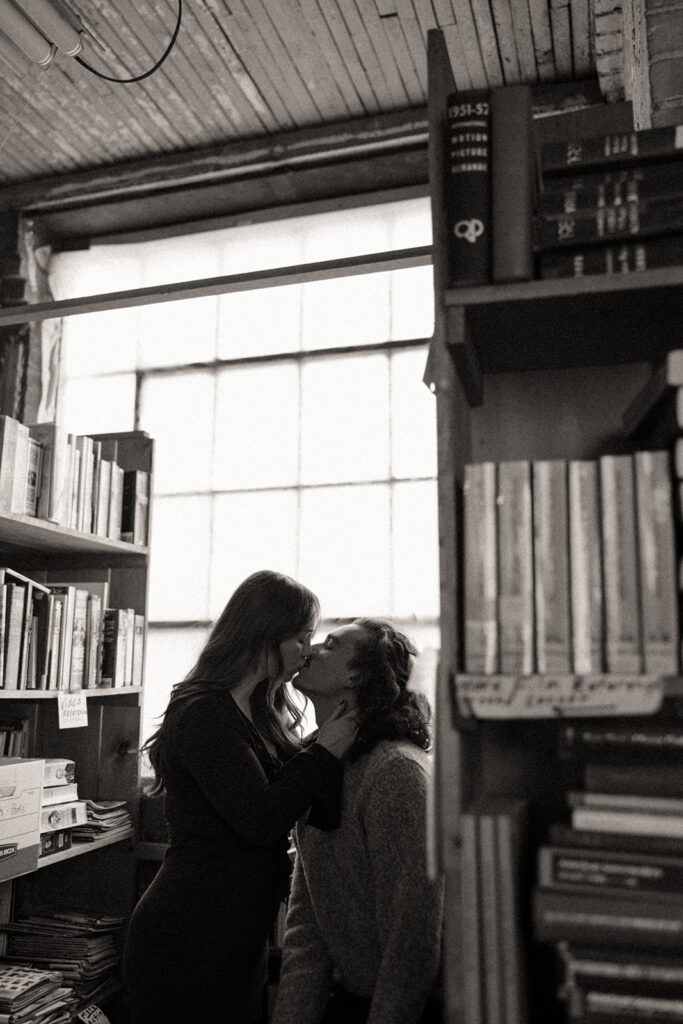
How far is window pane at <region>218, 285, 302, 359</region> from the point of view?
3.47 meters

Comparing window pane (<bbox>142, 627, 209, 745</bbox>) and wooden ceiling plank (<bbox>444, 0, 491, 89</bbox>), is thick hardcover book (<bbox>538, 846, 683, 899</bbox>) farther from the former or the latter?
wooden ceiling plank (<bbox>444, 0, 491, 89</bbox>)

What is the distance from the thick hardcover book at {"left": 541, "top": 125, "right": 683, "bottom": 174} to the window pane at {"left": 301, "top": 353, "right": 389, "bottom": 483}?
2.16 m

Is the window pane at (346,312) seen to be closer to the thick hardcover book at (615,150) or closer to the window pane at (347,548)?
the window pane at (347,548)

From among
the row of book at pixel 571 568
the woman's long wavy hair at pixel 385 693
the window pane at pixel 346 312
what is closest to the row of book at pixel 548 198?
the row of book at pixel 571 568

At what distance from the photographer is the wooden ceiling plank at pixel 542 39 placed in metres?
2.79

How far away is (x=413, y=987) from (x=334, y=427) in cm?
225

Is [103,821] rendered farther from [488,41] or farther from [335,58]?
[488,41]

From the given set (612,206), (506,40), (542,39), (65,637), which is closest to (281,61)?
(506,40)

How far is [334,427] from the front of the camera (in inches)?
132

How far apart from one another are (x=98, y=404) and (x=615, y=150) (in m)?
2.89

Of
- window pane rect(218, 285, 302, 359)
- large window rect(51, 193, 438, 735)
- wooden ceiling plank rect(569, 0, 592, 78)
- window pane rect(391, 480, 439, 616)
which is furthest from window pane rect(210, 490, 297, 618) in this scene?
wooden ceiling plank rect(569, 0, 592, 78)

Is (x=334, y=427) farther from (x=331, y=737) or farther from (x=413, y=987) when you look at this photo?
(x=413, y=987)

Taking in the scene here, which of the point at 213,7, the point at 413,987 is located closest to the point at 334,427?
the point at 213,7

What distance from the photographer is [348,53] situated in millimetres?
2982
